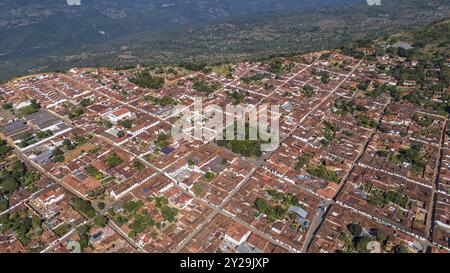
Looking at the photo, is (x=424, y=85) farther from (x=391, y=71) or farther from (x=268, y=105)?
(x=268, y=105)

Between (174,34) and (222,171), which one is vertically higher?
(174,34)

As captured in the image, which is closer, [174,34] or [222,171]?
[222,171]

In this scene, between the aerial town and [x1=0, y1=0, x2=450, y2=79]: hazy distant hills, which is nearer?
the aerial town

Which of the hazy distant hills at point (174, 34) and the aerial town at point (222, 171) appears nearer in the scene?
the aerial town at point (222, 171)
